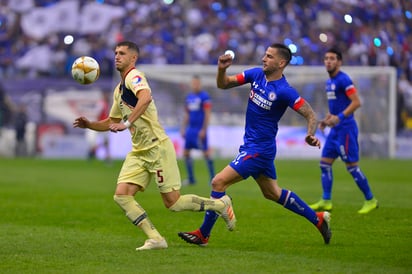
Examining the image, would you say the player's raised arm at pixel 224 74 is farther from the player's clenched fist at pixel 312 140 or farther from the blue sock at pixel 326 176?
the blue sock at pixel 326 176

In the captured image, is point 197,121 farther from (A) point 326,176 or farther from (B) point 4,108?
(B) point 4,108

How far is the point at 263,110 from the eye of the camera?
10.6m

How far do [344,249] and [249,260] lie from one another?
150cm

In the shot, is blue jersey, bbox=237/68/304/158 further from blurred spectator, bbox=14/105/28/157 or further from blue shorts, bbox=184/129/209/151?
blurred spectator, bbox=14/105/28/157

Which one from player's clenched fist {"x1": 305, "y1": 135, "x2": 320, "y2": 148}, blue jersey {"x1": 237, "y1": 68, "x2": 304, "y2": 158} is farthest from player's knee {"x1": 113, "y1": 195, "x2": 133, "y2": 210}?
player's clenched fist {"x1": 305, "y1": 135, "x2": 320, "y2": 148}

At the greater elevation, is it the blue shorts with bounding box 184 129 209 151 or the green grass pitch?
the blue shorts with bounding box 184 129 209 151

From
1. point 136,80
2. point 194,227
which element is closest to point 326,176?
point 194,227

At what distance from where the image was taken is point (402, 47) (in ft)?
96.7

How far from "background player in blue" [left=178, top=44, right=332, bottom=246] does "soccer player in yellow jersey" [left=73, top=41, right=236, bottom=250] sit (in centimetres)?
31

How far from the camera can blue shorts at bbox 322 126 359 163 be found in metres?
15.0

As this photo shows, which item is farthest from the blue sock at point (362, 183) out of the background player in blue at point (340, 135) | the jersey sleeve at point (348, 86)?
the jersey sleeve at point (348, 86)

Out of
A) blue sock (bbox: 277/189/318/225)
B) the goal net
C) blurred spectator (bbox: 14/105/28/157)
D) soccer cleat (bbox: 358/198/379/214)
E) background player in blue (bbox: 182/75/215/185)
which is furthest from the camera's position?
blurred spectator (bbox: 14/105/28/157)

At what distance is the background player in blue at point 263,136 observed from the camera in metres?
10.4

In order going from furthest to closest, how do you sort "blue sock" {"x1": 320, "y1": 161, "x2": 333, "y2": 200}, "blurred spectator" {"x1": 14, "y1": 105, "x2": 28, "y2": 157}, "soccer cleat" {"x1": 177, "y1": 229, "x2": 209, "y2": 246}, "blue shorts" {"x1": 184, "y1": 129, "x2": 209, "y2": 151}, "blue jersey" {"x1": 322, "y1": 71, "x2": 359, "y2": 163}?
"blurred spectator" {"x1": 14, "y1": 105, "x2": 28, "y2": 157}, "blue shorts" {"x1": 184, "y1": 129, "x2": 209, "y2": 151}, "blue sock" {"x1": 320, "y1": 161, "x2": 333, "y2": 200}, "blue jersey" {"x1": 322, "y1": 71, "x2": 359, "y2": 163}, "soccer cleat" {"x1": 177, "y1": 229, "x2": 209, "y2": 246}
